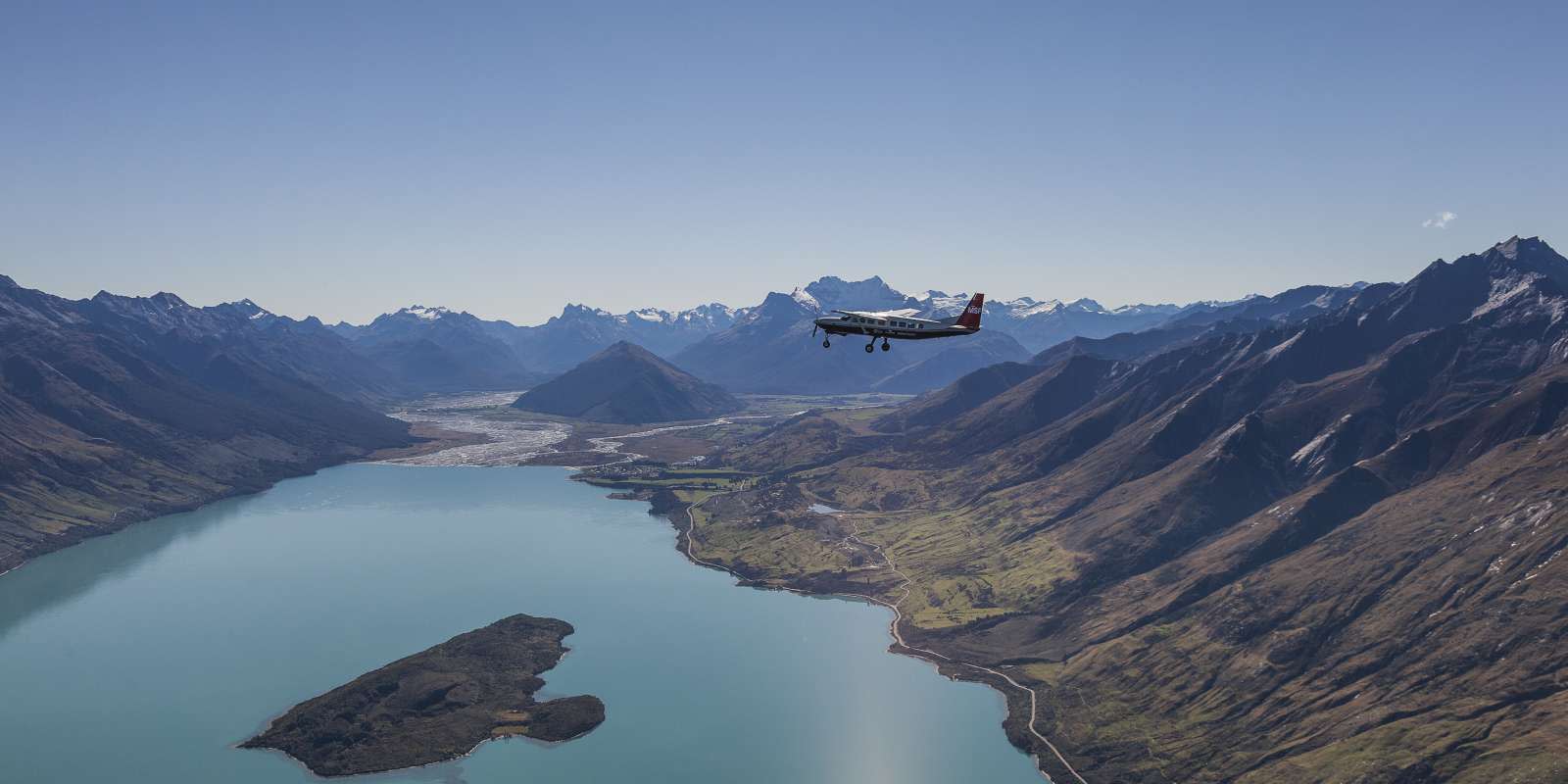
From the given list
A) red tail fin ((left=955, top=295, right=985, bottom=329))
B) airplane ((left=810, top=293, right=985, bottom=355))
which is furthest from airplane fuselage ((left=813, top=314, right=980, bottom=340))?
red tail fin ((left=955, top=295, right=985, bottom=329))

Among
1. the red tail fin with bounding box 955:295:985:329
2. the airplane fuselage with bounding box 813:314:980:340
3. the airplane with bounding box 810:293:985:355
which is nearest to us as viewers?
the airplane with bounding box 810:293:985:355

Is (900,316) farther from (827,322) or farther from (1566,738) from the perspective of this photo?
(1566,738)

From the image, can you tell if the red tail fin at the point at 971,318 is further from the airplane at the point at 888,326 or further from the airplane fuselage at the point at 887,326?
the airplane fuselage at the point at 887,326

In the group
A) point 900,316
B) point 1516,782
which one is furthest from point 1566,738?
point 900,316

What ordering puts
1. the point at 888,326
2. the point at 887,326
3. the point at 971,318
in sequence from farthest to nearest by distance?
the point at 971,318 → the point at 887,326 → the point at 888,326

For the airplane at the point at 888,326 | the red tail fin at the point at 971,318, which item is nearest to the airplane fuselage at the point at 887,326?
the airplane at the point at 888,326

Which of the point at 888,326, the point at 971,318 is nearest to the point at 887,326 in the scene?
the point at 888,326

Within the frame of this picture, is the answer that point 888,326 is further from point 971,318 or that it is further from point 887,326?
point 971,318

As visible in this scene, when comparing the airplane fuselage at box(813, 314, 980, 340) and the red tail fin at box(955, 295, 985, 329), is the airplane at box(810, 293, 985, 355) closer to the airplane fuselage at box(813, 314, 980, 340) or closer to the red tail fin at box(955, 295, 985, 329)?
the airplane fuselage at box(813, 314, 980, 340)

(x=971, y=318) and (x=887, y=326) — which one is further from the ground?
(x=971, y=318)

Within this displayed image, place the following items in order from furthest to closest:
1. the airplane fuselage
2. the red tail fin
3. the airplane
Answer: the red tail fin, the airplane fuselage, the airplane

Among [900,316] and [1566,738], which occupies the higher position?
[900,316]
